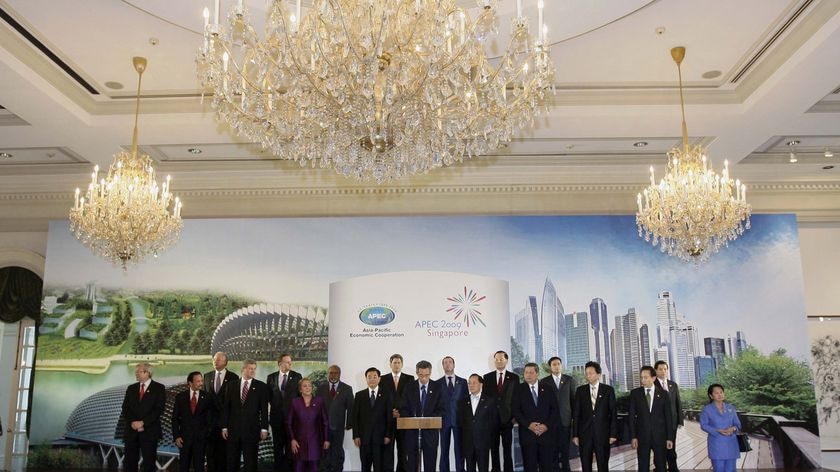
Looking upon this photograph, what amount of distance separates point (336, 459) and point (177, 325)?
3145 mm

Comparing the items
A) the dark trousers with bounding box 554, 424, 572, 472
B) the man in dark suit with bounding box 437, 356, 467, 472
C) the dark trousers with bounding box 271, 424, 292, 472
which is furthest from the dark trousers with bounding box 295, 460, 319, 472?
the dark trousers with bounding box 554, 424, 572, 472

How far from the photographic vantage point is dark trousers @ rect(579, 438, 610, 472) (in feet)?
27.7

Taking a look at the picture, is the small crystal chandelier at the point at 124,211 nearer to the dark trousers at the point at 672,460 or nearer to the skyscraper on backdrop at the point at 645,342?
the dark trousers at the point at 672,460

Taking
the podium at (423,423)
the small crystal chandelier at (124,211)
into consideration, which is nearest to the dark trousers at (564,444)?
the podium at (423,423)

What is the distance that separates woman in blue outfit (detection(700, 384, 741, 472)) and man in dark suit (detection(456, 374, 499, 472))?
7.87ft

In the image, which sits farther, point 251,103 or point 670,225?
point 670,225

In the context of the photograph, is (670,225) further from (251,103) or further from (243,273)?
(243,273)

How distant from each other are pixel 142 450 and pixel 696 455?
23.3 ft

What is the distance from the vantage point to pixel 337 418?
30.6 feet

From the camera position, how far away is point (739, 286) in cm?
1062

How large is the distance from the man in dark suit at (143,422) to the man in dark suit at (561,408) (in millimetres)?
4659

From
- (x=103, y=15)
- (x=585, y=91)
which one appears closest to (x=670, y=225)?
(x=585, y=91)

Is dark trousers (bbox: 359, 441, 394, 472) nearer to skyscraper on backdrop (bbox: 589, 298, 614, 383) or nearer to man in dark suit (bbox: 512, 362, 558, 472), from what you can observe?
man in dark suit (bbox: 512, 362, 558, 472)

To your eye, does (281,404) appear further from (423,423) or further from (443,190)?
(443,190)
